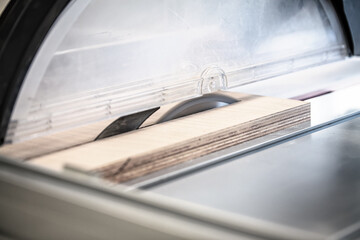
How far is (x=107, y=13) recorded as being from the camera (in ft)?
3.65

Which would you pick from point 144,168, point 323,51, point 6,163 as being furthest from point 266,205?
point 323,51

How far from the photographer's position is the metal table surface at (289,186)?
0.82 meters

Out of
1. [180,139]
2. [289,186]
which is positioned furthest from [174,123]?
[289,186]

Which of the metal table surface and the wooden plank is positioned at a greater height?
the wooden plank

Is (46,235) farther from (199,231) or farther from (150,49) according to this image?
(150,49)

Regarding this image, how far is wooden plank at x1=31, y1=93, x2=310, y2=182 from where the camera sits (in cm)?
90

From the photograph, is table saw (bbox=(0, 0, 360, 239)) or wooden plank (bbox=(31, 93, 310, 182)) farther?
wooden plank (bbox=(31, 93, 310, 182))

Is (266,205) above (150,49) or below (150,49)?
below

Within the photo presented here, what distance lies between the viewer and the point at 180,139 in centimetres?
104

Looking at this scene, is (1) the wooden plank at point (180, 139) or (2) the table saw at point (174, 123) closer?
(2) the table saw at point (174, 123)

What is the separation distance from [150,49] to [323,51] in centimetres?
53

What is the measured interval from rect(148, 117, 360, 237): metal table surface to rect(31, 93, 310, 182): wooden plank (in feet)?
0.19

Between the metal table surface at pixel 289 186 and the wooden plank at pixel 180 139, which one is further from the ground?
the wooden plank at pixel 180 139

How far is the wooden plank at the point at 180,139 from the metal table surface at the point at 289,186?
0.06m
